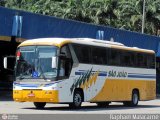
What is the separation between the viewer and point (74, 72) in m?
24.5

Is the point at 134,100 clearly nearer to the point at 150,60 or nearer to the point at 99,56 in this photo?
the point at 150,60

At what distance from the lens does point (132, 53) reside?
96.0ft

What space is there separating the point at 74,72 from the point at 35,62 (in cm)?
187

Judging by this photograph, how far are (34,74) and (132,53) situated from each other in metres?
7.41

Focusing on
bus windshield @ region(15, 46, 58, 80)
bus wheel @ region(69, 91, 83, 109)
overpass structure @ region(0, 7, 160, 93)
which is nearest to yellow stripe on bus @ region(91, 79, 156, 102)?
bus wheel @ region(69, 91, 83, 109)

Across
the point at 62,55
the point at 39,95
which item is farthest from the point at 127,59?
the point at 39,95

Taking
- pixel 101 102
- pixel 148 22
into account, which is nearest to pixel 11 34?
pixel 101 102

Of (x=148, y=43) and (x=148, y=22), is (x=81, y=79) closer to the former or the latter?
(x=148, y=43)

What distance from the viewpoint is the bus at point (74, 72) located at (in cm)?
2347

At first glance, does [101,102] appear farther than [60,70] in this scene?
Yes

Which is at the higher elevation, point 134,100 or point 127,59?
point 127,59

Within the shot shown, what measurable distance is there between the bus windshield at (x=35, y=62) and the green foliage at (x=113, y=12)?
38.1 m

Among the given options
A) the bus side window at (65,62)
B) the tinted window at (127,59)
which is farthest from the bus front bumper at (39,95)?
the tinted window at (127,59)

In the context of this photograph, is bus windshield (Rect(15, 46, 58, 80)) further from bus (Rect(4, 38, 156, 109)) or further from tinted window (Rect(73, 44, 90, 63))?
tinted window (Rect(73, 44, 90, 63))
